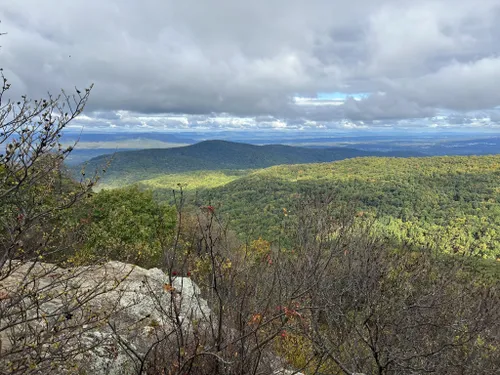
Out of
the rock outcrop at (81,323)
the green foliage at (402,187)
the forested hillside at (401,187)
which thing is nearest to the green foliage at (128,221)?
the rock outcrop at (81,323)

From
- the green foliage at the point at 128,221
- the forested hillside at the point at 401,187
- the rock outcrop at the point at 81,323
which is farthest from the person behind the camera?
the forested hillside at the point at 401,187

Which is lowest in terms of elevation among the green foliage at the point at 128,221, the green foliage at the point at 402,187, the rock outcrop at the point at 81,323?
the green foliage at the point at 402,187

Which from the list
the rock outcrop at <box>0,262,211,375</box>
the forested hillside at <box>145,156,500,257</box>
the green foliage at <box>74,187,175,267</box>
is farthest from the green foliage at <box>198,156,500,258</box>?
the rock outcrop at <box>0,262,211,375</box>

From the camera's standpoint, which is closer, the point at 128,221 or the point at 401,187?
the point at 128,221

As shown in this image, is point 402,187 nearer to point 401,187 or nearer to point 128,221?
point 401,187

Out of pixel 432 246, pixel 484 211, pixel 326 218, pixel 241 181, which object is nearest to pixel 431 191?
pixel 484 211

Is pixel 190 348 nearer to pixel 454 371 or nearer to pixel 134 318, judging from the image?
pixel 134 318

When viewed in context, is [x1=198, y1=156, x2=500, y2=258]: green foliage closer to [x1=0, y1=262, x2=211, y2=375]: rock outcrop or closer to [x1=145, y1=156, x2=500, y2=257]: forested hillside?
[x1=145, y1=156, x2=500, y2=257]: forested hillside

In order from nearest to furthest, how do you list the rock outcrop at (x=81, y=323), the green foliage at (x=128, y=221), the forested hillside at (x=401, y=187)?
the rock outcrop at (x=81, y=323), the green foliage at (x=128, y=221), the forested hillside at (x=401, y=187)

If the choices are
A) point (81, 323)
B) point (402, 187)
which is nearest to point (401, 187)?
point (402, 187)

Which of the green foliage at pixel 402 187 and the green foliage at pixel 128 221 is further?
the green foliage at pixel 402 187

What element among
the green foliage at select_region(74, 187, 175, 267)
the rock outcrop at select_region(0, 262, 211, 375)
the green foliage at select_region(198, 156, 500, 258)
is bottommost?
the green foliage at select_region(198, 156, 500, 258)

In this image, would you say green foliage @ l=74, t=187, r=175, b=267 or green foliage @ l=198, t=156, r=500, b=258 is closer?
green foliage @ l=74, t=187, r=175, b=267

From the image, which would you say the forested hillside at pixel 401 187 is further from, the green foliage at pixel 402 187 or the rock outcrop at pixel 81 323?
A: the rock outcrop at pixel 81 323
